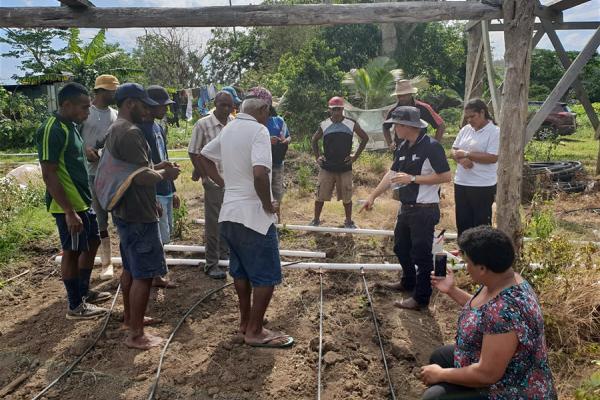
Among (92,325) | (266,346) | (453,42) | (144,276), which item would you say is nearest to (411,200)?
(266,346)

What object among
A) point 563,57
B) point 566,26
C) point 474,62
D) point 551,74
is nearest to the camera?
point 474,62

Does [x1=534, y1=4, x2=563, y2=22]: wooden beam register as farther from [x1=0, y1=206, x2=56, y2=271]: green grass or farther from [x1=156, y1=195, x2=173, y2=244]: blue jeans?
[x1=0, y1=206, x2=56, y2=271]: green grass

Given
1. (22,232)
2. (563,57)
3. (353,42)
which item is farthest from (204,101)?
(22,232)

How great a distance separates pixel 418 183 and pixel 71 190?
9.61 ft

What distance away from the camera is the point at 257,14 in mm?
4629

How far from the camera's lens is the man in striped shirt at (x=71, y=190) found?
3969mm

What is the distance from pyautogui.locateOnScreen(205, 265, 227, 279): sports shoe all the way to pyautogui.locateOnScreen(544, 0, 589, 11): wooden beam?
21.6 feet

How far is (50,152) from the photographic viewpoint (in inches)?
155

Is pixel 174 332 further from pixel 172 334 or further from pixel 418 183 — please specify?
pixel 418 183

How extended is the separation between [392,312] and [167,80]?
29.5 meters

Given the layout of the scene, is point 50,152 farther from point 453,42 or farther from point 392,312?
point 453,42

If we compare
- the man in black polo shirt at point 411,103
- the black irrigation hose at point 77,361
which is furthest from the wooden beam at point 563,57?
the black irrigation hose at point 77,361

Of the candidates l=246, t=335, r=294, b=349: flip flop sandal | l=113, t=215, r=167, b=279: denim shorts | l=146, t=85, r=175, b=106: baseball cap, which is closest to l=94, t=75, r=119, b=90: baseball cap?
l=146, t=85, r=175, b=106: baseball cap

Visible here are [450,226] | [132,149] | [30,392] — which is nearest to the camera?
[30,392]
